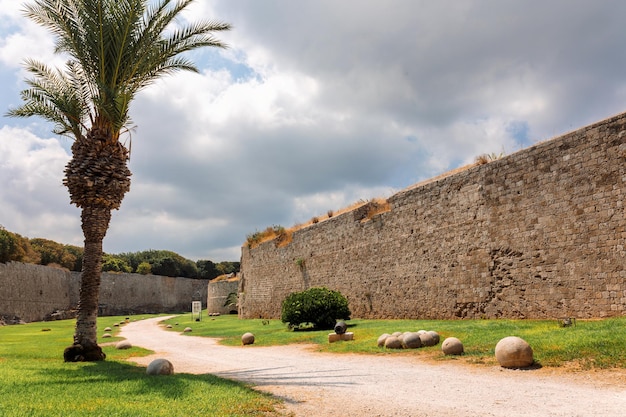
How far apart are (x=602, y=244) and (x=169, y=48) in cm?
1168

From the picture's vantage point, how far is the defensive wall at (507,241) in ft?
36.5

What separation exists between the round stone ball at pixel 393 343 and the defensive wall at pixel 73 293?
3717cm

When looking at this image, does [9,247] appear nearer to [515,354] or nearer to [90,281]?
[90,281]

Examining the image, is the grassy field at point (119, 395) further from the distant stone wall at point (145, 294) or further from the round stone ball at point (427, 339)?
the distant stone wall at point (145, 294)

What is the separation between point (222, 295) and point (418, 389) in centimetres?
4065

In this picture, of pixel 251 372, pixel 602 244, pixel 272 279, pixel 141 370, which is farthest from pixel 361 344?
pixel 272 279

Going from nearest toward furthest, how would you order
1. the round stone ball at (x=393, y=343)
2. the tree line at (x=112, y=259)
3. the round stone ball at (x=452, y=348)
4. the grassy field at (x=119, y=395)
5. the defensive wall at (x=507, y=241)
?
the grassy field at (x=119, y=395), the round stone ball at (x=452, y=348), the round stone ball at (x=393, y=343), the defensive wall at (x=507, y=241), the tree line at (x=112, y=259)

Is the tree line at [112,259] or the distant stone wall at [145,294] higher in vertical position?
the tree line at [112,259]

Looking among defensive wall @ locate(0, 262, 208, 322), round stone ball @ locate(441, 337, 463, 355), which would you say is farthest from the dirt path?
defensive wall @ locate(0, 262, 208, 322)

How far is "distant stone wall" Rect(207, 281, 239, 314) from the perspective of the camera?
1762 inches

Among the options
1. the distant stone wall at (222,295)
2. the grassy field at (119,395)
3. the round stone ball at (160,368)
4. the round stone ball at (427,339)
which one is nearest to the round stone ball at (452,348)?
the round stone ball at (427,339)

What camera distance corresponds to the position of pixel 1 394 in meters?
6.08

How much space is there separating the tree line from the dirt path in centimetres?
3891

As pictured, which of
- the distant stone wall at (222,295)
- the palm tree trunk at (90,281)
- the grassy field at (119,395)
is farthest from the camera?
the distant stone wall at (222,295)
